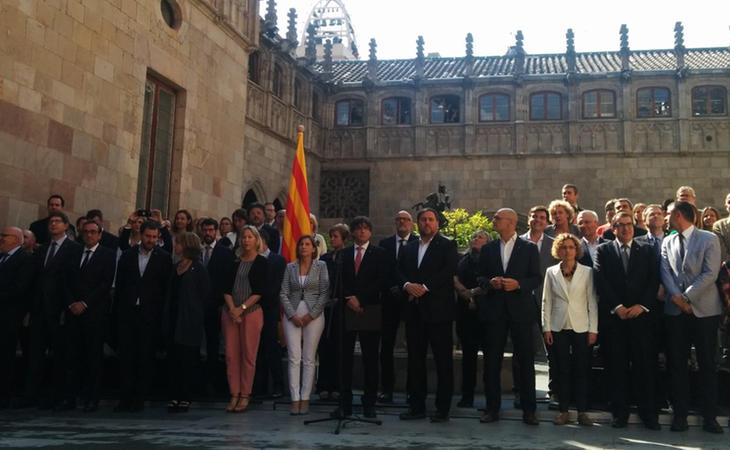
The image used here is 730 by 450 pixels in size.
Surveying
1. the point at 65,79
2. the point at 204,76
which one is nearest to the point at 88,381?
the point at 65,79

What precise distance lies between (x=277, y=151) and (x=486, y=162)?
316 inches

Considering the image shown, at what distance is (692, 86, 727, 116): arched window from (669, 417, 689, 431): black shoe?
21.1 m

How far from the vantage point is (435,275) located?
6.26 m

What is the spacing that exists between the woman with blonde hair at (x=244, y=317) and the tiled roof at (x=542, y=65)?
20.5m

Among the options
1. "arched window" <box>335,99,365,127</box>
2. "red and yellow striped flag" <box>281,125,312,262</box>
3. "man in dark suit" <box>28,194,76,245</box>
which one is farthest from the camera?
"arched window" <box>335,99,365,127</box>

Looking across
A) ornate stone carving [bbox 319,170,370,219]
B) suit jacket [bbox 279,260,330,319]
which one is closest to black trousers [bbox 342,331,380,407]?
suit jacket [bbox 279,260,330,319]

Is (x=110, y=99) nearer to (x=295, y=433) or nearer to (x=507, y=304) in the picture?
(x=295, y=433)

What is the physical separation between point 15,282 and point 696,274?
638cm

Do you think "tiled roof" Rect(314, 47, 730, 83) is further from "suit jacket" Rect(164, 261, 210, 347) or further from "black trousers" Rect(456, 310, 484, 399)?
"suit jacket" Rect(164, 261, 210, 347)

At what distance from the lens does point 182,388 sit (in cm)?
657

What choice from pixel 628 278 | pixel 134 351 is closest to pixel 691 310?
pixel 628 278

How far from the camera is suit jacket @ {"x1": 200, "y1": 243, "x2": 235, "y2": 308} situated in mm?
6949

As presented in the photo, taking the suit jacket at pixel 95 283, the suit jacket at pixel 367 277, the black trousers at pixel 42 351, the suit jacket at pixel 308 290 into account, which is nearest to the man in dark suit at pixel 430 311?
the suit jacket at pixel 367 277

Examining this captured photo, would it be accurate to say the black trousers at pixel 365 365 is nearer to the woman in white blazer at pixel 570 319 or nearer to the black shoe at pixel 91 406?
the woman in white blazer at pixel 570 319
